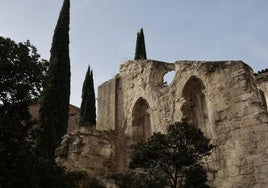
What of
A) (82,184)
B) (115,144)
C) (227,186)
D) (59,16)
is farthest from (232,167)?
(59,16)

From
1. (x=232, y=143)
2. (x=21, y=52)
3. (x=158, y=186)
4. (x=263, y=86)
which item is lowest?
(x=158, y=186)

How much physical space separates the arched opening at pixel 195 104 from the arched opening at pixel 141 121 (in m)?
2.68

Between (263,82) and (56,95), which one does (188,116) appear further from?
(56,95)

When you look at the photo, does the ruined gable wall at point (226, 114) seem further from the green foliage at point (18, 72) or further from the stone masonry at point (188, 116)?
the green foliage at point (18, 72)

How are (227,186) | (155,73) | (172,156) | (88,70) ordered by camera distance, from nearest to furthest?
(172,156) → (227,186) → (155,73) → (88,70)

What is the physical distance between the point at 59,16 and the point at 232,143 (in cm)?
1259

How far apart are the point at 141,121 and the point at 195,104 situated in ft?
11.5

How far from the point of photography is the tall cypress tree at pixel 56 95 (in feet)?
47.4

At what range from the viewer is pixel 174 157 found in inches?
363

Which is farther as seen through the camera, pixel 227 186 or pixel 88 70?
pixel 88 70

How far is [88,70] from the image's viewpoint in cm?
2677

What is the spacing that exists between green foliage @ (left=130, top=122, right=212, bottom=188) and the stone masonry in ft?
7.62

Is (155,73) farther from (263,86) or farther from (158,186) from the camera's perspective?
(158,186)

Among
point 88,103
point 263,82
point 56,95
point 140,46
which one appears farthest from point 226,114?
point 140,46
